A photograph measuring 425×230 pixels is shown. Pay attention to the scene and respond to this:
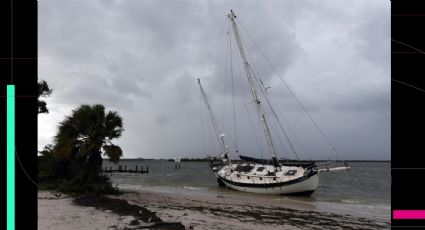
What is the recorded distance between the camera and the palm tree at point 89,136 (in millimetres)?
29266

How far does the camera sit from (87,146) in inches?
1158

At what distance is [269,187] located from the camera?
37.1m

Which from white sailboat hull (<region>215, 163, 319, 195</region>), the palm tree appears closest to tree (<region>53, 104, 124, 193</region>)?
the palm tree

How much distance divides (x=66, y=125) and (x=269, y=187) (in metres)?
20.3
